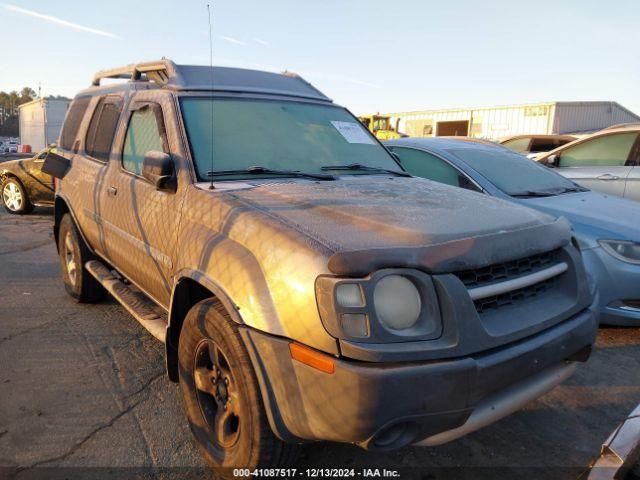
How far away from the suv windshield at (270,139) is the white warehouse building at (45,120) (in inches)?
1099

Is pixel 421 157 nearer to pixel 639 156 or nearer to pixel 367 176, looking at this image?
pixel 367 176

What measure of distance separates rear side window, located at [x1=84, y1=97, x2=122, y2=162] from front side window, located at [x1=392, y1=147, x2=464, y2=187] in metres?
2.90

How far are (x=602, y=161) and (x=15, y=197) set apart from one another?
35.7ft

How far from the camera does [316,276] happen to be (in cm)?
173

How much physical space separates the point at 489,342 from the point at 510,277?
0.36 metres

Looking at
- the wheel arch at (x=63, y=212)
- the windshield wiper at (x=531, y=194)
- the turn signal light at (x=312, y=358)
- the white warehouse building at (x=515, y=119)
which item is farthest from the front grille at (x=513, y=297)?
the white warehouse building at (x=515, y=119)

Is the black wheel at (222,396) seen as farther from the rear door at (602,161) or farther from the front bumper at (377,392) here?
the rear door at (602,161)

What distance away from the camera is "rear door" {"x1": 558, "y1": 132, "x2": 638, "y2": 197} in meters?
6.35

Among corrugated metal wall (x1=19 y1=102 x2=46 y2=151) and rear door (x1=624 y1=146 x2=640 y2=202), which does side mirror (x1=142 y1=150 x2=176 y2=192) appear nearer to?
rear door (x1=624 y1=146 x2=640 y2=202)

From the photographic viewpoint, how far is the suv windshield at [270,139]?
281cm

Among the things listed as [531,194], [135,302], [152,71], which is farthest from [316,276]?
[531,194]

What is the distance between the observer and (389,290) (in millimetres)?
1748

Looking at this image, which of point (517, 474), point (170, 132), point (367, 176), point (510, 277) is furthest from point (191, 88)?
point (517, 474)

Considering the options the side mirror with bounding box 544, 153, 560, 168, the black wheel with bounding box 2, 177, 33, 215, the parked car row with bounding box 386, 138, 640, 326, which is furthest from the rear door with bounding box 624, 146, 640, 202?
the black wheel with bounding box 2, 177, 33, 215
